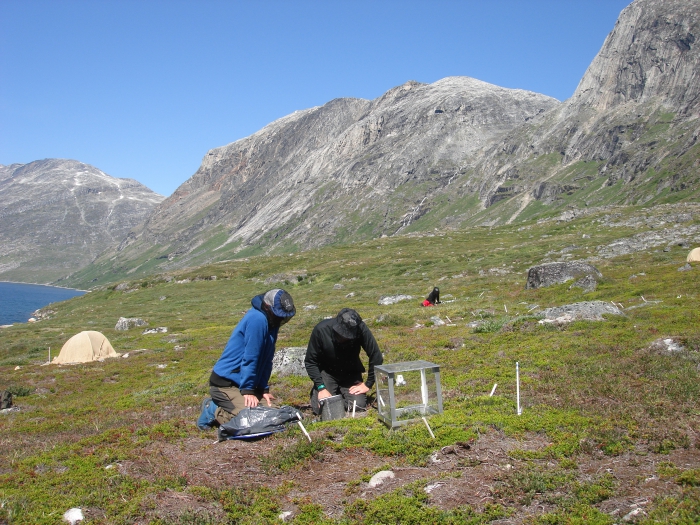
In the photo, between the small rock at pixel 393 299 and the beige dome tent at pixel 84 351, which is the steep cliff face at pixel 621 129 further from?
the beige dome tent at pixel 84 351

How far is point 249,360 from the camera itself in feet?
34.2

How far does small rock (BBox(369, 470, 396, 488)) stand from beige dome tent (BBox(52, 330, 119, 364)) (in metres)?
30.2

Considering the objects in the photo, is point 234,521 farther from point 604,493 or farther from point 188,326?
point 188,326

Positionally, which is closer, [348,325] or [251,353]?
[251,353]

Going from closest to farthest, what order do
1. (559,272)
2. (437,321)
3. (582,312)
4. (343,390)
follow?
1. (343,390)
2. (582,312)
3. (437,321)
4. (559,272)

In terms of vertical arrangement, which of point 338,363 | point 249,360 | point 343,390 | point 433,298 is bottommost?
point 343,390

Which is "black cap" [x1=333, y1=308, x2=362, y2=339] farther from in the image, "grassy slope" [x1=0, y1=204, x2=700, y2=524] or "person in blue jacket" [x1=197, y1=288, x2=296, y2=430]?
"grassy slope" [x1=0, y1=204, x2=700, y2=524]

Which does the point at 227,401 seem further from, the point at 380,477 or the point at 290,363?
the point at 290,363

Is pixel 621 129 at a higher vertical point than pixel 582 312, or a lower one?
higher

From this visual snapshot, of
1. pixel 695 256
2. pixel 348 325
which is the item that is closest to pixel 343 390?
pixel 348 325

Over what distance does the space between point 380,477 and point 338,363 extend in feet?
13.3

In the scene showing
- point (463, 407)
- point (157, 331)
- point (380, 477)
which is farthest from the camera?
point (157, 331)

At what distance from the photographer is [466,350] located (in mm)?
17828

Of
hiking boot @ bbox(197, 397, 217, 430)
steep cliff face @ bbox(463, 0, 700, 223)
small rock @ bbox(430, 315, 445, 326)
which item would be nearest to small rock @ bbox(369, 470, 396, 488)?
hiking boot @ bbox(197, 397, 217, 430)
